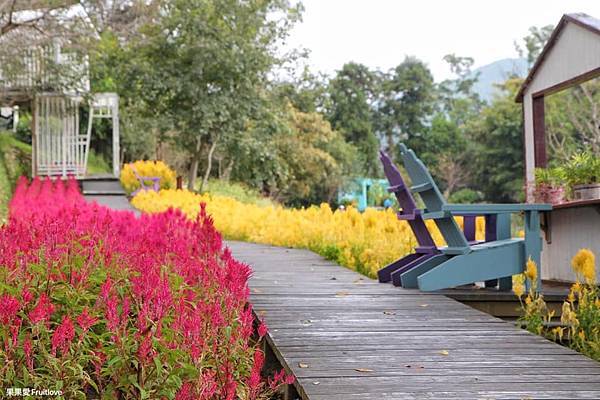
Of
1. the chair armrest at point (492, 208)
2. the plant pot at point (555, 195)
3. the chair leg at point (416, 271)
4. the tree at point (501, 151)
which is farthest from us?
the tree at point (501, 151)

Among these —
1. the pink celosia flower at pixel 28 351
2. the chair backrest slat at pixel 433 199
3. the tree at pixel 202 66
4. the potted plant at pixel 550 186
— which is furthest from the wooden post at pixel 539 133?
the tree at pixel 202 66

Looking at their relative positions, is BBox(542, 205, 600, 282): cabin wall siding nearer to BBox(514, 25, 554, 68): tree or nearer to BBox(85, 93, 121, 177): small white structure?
BBox(85, 93, 121, 177): small white structure

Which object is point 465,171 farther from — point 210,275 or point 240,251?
point 210,275

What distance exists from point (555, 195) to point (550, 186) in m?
0.13

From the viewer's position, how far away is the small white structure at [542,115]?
731cm

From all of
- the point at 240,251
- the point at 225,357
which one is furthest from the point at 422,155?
the point at 225,357

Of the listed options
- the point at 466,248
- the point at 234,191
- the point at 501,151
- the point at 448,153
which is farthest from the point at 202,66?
the point at 448,153

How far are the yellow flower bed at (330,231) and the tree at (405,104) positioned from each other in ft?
109

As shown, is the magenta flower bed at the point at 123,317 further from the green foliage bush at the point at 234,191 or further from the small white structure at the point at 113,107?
the green foliage bush at the point at 234,191

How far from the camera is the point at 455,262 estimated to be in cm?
600

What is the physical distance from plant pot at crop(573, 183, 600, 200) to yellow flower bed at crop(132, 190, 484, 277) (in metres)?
1.81

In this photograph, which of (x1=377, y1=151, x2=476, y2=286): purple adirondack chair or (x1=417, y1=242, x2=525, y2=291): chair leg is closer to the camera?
(x1=417, y1=242, x2=525, y2=291): chair leg

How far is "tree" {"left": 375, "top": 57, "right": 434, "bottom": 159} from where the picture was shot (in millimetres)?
48781

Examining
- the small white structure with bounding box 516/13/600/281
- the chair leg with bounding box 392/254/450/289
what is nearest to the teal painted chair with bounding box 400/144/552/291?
the chair leg with bounding box 392/254/450/289
